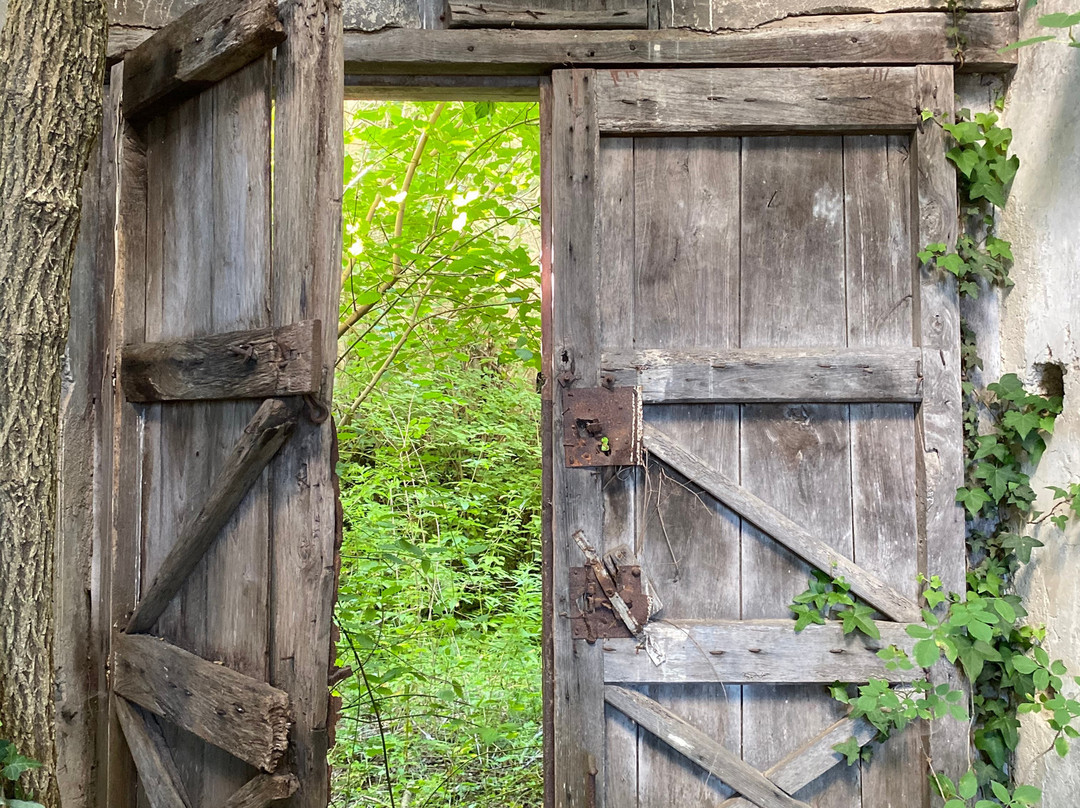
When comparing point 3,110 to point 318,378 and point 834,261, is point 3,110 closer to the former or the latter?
point 318,378

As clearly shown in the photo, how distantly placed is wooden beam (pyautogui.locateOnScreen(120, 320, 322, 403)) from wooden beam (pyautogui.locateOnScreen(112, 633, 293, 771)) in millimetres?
715

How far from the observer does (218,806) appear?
2096 millimetres

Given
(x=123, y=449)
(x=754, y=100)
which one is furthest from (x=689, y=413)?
(x=123, y=449)


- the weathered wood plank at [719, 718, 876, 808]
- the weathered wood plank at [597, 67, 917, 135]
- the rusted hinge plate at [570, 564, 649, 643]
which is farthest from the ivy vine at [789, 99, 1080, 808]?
the rusted hinge plate at [570, 564, 649, 643]

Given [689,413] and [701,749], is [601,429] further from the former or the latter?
[701,749]

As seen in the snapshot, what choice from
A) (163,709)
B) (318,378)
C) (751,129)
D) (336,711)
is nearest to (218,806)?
(163,709)

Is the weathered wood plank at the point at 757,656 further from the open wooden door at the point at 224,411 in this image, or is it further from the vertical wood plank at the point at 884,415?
the open wooden door at the point at 224,411

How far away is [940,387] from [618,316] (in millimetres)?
998

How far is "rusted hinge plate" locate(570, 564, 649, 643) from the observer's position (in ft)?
7.60

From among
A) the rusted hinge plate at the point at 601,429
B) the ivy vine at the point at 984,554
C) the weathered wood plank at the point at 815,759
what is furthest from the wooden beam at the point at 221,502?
the weathered wood plank at the point at 815,759

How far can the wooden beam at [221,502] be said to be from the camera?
189cm

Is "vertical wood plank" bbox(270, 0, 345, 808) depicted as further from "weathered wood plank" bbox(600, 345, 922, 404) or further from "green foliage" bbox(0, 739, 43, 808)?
"weathered wood plank" bbox(600, 345, 922, 404)

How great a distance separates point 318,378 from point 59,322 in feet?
1.99

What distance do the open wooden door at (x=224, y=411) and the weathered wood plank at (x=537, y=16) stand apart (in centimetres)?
64
